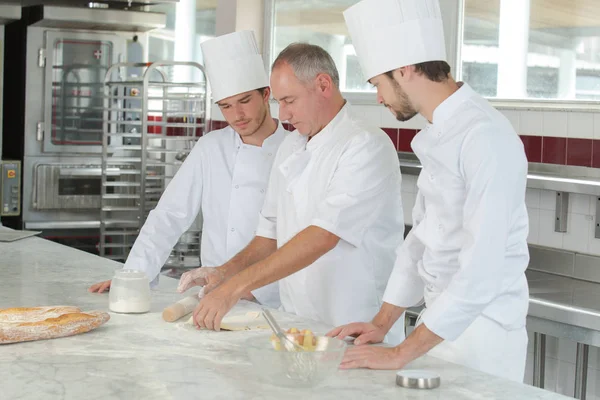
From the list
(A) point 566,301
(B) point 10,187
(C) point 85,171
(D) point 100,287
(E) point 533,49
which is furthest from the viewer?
(C) point 85,171

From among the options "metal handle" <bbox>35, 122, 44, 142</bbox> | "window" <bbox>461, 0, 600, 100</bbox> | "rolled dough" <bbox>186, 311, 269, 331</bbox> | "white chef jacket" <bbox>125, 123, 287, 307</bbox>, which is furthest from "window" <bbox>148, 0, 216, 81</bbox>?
"rolled dough" <bbox>186, 311, 269, 331</bbox>

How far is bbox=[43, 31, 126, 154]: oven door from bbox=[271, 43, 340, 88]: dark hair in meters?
3.71

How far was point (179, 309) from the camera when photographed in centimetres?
210

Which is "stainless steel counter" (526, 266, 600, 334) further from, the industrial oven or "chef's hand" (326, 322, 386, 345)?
the industrial oven

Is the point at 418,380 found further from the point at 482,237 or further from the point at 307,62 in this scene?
the point at 307,62

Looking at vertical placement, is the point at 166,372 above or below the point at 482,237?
below

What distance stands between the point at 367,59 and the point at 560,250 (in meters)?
1.88

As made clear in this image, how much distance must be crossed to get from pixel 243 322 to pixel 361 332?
11.2 inches

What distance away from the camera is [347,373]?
1.66m

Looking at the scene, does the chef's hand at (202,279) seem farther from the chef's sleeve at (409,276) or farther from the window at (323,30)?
the window at (323,30)

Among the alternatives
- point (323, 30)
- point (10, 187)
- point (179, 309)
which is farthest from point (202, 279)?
point (10, 187)

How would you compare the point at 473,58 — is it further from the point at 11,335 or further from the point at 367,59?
the point at 11,335

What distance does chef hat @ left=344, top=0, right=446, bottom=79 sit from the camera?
1.95 metres

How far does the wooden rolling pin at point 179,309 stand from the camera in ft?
6.81
